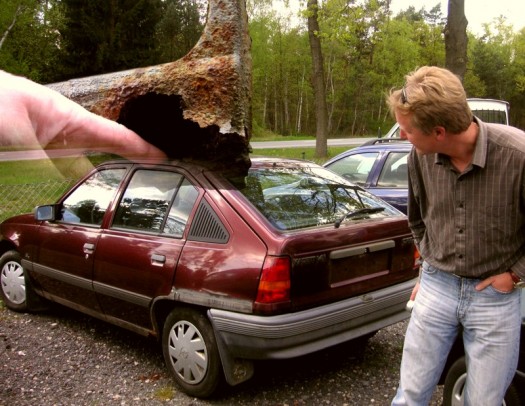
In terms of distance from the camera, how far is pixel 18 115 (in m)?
0.68

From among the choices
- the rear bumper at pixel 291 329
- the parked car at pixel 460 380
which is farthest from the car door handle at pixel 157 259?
the parked car at pixel 460 380

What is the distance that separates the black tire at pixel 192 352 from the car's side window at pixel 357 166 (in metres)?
4.04

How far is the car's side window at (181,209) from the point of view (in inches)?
142

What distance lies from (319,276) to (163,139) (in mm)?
2140

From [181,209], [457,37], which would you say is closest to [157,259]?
[181,209]

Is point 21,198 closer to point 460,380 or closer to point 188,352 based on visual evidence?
point 188,352

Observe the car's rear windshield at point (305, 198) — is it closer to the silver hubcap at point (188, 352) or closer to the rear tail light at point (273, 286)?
the rear tail light at point (273, 286)

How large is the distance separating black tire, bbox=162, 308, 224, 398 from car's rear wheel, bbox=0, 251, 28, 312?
2.22 metres

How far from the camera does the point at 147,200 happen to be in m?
3.93

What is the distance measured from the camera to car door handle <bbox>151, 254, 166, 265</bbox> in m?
3.52

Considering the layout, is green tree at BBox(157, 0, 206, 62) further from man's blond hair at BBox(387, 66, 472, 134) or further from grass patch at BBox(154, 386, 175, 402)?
grass patch at BBox(154, 386, 175, 402)

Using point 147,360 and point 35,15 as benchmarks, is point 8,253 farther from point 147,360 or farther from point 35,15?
point 35,15

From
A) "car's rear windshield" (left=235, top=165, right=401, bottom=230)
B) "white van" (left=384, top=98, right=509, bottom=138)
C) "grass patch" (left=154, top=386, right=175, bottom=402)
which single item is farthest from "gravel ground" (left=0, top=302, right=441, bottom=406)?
"white van" (left=384, top=98, right=509, bottom=138)

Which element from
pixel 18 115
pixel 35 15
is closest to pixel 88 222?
pixel 18 115
